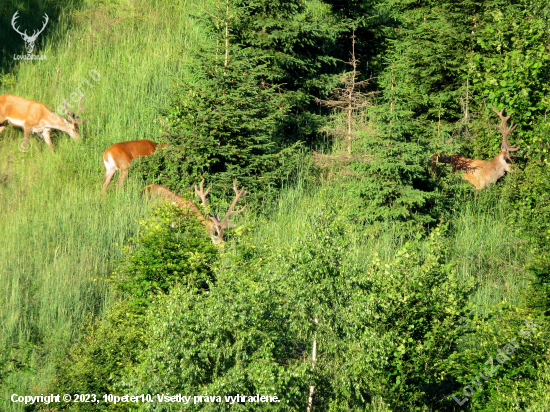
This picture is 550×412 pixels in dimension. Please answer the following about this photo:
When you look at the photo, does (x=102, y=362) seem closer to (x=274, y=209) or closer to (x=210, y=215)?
(x=210, y=215)

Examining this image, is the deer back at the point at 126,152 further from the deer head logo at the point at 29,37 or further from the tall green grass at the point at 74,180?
the deer head logo at the point at 29,37

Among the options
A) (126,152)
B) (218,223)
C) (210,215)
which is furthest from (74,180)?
(218,223)

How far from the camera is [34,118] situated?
631 inches

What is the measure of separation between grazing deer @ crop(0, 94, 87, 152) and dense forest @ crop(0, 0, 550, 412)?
6 cm

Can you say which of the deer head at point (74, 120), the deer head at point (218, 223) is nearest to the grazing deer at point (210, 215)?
the deer head at point (218, 223)

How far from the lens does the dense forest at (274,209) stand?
24.5 ft

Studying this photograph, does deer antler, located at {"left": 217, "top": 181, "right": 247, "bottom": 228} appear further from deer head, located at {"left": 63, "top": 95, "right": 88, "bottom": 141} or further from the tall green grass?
deer head, located at {"left": 63, "top": 95, "right": 88, "bottom": 141}

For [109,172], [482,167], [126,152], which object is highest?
[126,152]

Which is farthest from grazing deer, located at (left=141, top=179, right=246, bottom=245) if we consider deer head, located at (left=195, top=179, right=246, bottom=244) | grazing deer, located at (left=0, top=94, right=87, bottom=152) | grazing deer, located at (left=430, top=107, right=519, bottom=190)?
grazing deer, located at (left=430, top=107, right=519, bottom=190)

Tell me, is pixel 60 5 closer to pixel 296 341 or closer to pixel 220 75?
pixel 220 75

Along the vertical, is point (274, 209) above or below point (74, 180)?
below

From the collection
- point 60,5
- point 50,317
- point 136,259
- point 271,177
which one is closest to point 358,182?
point 271,177

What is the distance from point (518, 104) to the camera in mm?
15719

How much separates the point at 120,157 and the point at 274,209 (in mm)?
3496
